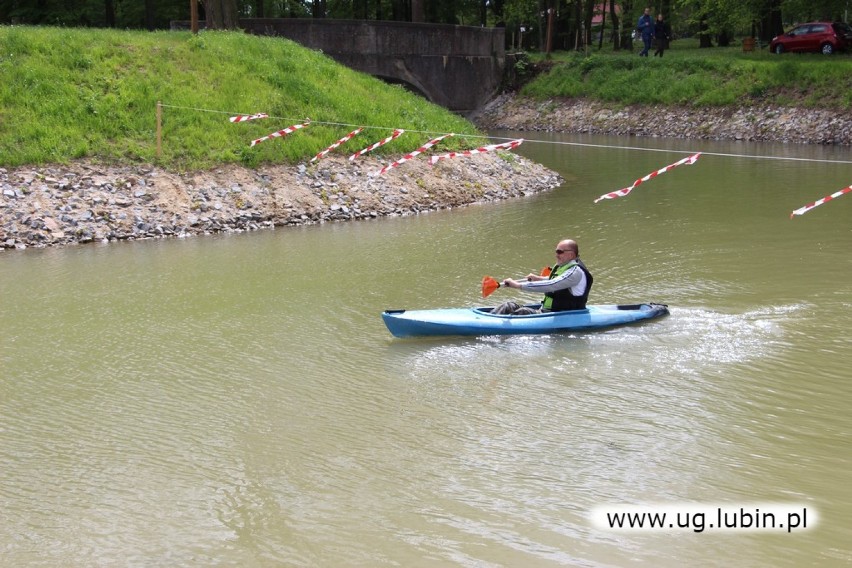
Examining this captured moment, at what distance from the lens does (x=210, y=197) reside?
705 inches

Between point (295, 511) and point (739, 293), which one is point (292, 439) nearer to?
point (295, 511)

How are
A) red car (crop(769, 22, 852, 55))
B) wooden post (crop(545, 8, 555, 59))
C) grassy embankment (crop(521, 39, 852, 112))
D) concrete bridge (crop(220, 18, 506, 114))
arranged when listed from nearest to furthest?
1. grassy embankment (crop(521, 39, 852, 112))
2. concrete bridge (crop(220, 18, 506, 114))
3. red car (crop(769, 22, 852, 55))
4. wooden post (crop(545, 8, 555, 59))

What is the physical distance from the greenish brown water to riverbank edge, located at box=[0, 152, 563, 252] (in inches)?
40.4

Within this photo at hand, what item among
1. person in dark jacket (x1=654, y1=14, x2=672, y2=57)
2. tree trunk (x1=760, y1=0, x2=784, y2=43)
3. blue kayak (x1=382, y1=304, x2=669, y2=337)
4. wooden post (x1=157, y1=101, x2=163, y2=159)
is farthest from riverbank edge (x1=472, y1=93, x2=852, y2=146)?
blue kayak (x1=382, y1=304, x2=669, y2=337)

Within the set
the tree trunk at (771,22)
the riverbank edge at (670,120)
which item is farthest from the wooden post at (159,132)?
the tree trunk at (771,22)

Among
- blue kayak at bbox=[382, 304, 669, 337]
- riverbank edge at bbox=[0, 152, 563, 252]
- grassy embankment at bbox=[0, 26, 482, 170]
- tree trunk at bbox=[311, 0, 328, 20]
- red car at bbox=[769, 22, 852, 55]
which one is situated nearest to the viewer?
blue kayak at bbox=[382, 304, 669, 337]

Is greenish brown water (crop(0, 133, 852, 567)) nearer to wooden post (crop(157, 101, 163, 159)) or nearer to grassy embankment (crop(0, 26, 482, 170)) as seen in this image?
wooden post (crop(157, 101, 163, 159))

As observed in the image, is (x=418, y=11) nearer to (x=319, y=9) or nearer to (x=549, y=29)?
(x=319, y=9)

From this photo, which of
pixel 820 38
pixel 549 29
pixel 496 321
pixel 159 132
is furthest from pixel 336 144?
pixel 549 29

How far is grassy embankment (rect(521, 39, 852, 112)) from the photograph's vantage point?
1265 inches

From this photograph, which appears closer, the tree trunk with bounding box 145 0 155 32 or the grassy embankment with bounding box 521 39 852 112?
the grassy embankment with bounding box 521 39 852 112

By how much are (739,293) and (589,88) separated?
28306mm

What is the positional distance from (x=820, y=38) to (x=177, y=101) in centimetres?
2527

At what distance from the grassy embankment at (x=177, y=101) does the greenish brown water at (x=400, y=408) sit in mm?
3584
